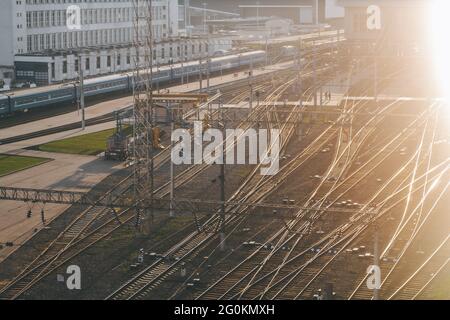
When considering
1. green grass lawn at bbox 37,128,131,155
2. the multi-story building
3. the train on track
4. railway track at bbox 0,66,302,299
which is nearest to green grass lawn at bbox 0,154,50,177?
green grass lawn at bbox 37,128,131,155

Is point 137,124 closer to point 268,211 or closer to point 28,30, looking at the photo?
point 268,211

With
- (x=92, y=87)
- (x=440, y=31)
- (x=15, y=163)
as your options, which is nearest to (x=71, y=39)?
(x=92, y=87)

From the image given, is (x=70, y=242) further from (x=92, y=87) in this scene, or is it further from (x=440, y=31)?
(x=440, y=31)

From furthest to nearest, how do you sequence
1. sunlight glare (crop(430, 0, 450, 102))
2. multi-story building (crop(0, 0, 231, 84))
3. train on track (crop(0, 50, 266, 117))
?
sunlight glare (crop(430, 0, 450, 102)) → multi-story building (crop(0, 0, 231, 84)) → train on track (crop(0, 50, 266, 117))

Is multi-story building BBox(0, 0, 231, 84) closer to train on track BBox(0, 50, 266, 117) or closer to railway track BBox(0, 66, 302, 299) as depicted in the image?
train on track BBox(0, 50, 266, 117)

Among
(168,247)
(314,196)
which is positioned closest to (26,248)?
(168,247)
